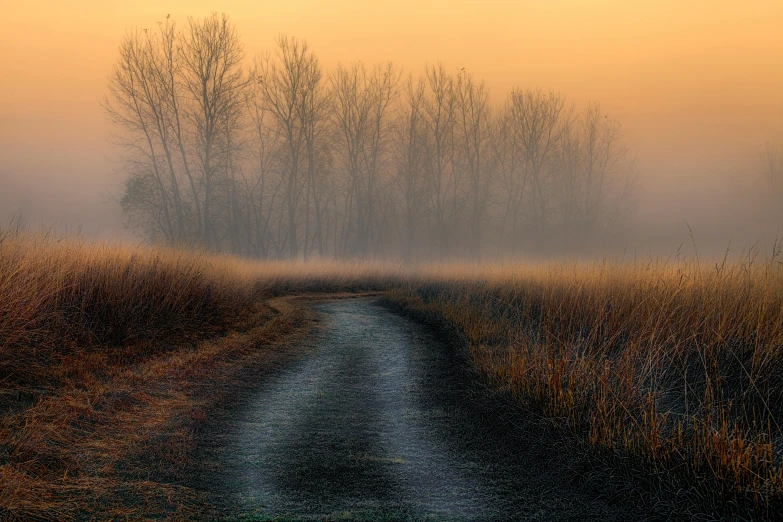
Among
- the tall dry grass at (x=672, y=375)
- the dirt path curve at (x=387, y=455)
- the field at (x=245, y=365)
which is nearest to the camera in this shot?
the tall dry grass at (x=672, y=375)

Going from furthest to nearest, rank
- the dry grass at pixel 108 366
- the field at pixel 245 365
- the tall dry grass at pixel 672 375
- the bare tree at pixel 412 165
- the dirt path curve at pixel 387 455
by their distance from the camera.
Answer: the bare tree at pixel 412 165 < the dry grass at pixel 108 366 < the dirt path curve at pixel 387 455 < the field at pixel 245 365 < the tall dry grass at pixel 672 375

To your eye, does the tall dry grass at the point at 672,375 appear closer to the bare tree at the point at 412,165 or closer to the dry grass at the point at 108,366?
the dry grass at the point at 108,366

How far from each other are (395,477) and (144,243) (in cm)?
1200

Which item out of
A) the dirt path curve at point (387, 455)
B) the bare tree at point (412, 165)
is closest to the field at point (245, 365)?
the dirt path curve at point (387, 455)

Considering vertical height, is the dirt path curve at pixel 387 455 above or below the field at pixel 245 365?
below

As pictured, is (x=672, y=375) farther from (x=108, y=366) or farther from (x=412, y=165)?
(x=412, y=165)

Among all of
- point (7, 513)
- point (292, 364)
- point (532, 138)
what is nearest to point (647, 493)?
point (7, 513)

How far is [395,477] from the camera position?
217 inches

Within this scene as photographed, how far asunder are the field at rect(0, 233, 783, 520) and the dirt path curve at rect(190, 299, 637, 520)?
1.27 feet

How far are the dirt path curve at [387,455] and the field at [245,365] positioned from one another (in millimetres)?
387

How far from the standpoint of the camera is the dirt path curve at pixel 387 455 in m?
4.86

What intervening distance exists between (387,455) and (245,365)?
5.01 metres

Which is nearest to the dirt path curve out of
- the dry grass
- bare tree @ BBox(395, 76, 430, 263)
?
the dry grass

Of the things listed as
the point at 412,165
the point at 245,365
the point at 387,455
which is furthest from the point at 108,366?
the point at 412,165
